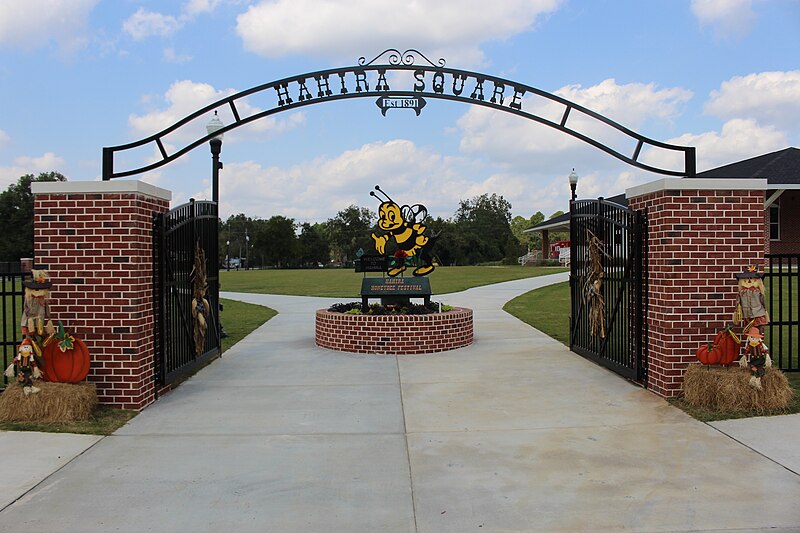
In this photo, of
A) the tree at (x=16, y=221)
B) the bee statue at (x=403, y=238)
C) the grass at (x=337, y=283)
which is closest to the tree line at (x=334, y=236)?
the tree at (x=16, y=221)

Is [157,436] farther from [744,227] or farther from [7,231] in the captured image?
[7,231]

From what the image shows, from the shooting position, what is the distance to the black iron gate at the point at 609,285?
747 centimetres

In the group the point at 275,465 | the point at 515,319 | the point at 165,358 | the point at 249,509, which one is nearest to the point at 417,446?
the point at 275,465

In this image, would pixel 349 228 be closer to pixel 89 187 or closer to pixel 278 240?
pixel 278 240

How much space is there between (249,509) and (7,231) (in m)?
75.4

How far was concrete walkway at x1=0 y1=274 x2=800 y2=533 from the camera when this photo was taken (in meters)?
3.90

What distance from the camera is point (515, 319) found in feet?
50.3

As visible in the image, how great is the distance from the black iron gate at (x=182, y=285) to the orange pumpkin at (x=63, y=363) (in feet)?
3.02

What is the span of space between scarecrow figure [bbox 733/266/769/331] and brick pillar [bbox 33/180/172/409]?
6.12m

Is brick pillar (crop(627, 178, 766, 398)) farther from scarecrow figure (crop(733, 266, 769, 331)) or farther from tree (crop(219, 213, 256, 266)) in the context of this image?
tree (crop(219, 213, 256, 266))

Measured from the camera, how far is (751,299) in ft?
20.9

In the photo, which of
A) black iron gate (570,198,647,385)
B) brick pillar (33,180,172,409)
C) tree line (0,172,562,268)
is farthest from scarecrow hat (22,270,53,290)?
tree line (0,172,562,268)

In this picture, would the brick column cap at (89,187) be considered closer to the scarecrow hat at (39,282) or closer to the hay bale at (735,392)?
the scarecrow hat at (39,282)

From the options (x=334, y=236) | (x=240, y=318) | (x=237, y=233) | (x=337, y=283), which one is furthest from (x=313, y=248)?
(x=240, y=318)
